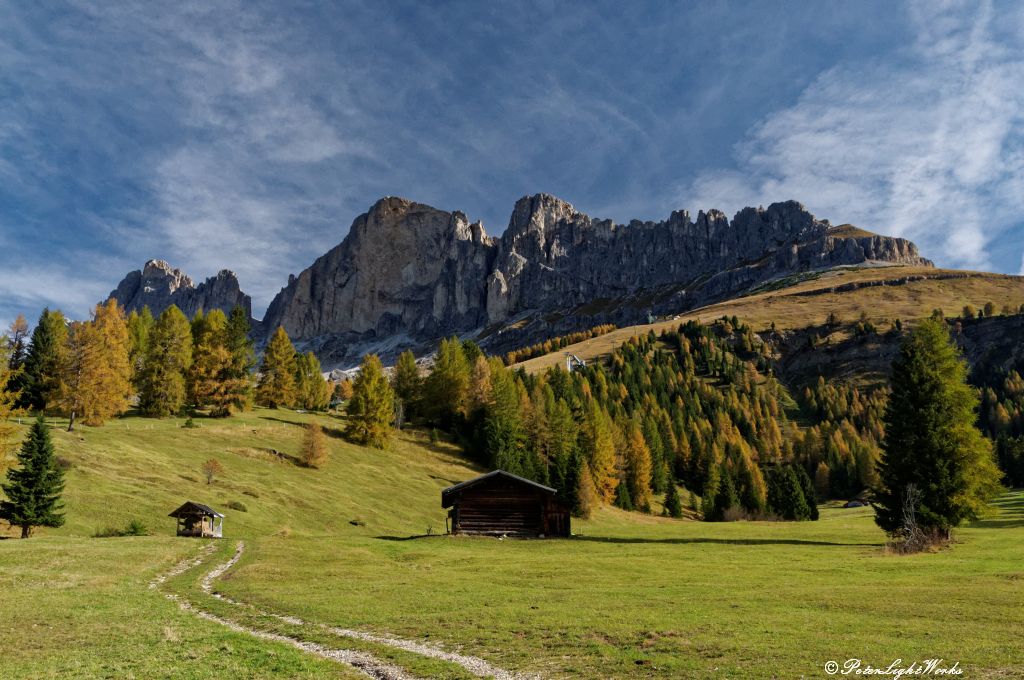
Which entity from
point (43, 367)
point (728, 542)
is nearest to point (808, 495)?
point (728, 542)

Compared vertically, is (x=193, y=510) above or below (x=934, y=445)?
below

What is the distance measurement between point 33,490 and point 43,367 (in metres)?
53.1

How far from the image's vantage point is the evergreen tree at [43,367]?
76312 mm

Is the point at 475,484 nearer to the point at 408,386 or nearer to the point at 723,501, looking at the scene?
the point at 723,501

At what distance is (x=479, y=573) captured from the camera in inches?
1219

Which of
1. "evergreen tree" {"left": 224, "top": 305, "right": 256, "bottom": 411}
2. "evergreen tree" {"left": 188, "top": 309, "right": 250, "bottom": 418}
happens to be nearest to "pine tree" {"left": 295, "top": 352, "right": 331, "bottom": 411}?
"evergreen tree" {"left": 224, "top": 305, "right": 256, "bottom": 411}

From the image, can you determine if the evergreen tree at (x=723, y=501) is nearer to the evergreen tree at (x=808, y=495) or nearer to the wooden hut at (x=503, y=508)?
the evergreen tree at (x=808, y=495)

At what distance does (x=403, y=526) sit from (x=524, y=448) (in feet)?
116

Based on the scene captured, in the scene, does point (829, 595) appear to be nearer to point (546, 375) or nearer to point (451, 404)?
point (451, 404)

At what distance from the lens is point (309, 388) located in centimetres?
12150

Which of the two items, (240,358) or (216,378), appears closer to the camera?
(216,378)

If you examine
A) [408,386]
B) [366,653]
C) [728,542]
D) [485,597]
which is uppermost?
[408,386]

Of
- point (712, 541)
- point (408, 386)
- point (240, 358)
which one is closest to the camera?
point (712, 541)

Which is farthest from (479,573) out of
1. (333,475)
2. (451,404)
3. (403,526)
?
(451,404)
